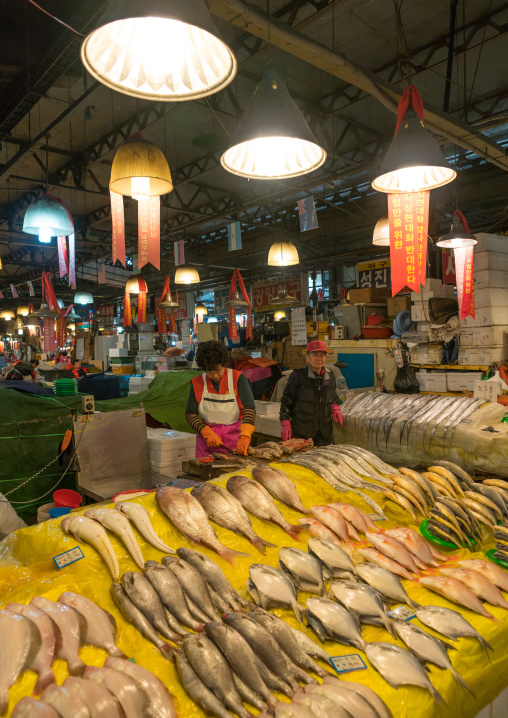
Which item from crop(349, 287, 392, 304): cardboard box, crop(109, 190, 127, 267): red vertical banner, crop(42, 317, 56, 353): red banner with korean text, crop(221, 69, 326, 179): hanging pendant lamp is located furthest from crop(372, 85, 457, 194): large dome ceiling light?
crop(42, 317, 56, 353): red banner with korean text

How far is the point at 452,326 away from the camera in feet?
24.4

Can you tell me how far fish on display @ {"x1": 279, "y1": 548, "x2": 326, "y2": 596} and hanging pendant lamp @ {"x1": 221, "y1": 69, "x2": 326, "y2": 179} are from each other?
1.97 metres

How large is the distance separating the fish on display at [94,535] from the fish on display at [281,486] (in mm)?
899

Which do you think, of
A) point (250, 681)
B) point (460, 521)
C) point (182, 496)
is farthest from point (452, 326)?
point (250, 681)

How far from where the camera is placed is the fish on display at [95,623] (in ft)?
4.54

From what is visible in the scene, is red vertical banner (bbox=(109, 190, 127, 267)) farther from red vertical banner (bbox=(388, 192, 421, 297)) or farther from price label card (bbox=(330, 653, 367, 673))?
price label card (bbox=(330, 653, 367, 673))

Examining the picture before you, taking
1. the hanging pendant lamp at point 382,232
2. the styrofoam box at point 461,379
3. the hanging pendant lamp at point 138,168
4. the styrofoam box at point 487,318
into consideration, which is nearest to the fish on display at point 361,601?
the hanging pendant lamp at point 138,168

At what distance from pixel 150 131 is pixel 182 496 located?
9799 millimetres

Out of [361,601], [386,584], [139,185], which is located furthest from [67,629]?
[139,185]

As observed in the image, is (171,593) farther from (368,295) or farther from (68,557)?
(368,295)

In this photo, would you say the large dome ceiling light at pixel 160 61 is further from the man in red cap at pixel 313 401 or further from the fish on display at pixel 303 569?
the man in red cap at pixel 313 401

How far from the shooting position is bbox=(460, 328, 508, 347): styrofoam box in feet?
23.5

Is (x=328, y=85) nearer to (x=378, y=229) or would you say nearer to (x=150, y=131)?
(x=378, y=229)

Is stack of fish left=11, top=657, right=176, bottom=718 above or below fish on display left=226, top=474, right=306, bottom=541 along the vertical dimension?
below
